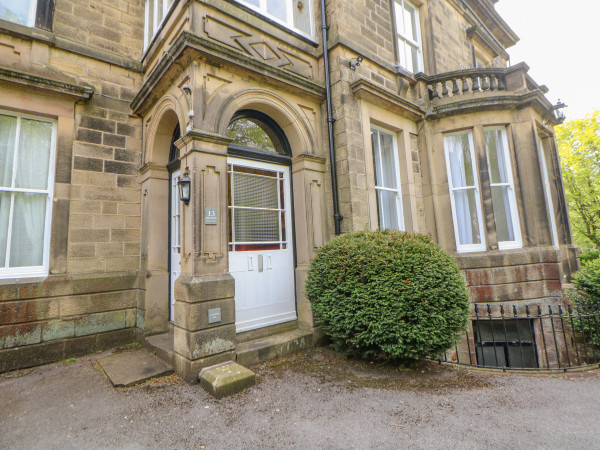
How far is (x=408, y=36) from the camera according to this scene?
25.3ft

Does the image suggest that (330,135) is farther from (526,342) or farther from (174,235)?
(526,342)

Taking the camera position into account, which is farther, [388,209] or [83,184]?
[388,209]

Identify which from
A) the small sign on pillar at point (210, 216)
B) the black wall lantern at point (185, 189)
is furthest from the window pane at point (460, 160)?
the black wall lantern at point (185, 189)

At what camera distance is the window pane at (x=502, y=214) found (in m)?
6.68

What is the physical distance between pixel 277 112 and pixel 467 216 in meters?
4.70

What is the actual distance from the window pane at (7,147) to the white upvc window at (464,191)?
7855mm

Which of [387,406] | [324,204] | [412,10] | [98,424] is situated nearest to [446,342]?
[387,406]

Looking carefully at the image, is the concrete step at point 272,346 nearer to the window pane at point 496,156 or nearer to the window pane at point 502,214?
the window pane at point 502,214

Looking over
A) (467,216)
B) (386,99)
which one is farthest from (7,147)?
(467,216)

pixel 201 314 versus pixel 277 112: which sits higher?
pixel 277 112

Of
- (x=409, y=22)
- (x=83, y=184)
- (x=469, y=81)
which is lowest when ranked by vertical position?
(x=83, y=184)

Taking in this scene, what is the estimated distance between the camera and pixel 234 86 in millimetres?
4559

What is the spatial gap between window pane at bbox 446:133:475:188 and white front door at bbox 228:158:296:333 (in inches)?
157

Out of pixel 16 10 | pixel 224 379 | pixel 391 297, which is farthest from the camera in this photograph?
pixel 16 10
